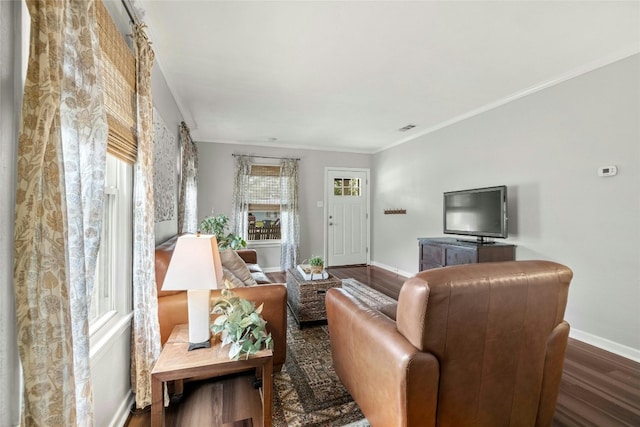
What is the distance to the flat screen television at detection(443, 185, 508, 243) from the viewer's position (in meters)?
3.07

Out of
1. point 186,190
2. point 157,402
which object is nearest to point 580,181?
point 157,402

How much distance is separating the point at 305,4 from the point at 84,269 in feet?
6.22

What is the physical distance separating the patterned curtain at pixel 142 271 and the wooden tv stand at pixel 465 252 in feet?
9.89

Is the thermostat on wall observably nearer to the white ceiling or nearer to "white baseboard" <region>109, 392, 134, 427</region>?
the white ceiling

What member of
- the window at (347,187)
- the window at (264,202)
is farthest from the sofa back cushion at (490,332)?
the window at (347,187)

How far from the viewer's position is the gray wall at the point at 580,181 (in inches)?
92.1

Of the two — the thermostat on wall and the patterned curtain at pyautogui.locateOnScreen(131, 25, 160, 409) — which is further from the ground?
the thermostat on wall

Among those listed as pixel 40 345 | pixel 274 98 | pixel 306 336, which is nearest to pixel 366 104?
pixel 274 98

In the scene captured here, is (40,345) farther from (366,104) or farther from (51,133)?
(366,104)

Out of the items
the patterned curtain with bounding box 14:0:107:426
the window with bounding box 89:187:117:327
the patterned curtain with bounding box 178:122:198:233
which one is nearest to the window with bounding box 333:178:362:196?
the patterned curtain with bounding box 178:122:198:233

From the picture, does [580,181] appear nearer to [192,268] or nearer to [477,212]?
[477,212]

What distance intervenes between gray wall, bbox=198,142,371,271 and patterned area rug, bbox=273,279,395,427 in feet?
10.1

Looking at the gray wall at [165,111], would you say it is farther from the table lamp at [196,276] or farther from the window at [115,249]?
the table lamp at [196,276]

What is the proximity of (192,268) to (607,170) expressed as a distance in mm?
3428
